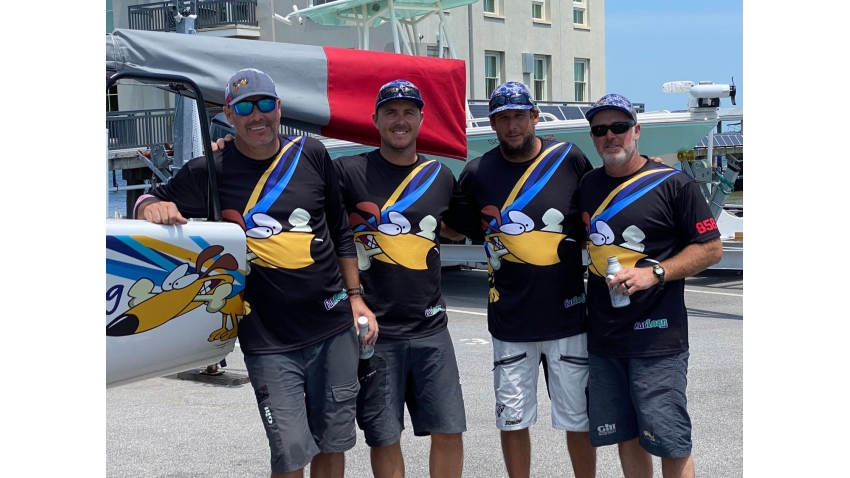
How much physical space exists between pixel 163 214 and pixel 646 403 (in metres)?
2.36

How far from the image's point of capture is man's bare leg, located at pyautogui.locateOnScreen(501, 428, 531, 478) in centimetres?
500

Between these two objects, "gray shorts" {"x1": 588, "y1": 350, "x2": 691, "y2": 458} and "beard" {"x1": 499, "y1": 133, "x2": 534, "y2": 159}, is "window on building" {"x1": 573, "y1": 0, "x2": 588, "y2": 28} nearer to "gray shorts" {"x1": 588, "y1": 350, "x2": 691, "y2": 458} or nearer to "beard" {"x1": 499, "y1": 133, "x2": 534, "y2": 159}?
"beard" {"x1": 499, "y1": 133, "x2": 534, "y2": 159}

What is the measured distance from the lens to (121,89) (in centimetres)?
3494

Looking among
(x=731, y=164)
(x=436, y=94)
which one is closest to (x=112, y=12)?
(x=731, y=164)

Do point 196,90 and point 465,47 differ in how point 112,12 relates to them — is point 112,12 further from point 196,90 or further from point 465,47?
point 196,90

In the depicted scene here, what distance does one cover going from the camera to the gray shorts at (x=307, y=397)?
4.37 metres

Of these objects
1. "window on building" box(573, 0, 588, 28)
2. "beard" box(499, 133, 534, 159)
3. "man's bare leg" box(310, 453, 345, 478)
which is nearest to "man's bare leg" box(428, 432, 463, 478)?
"man's bare leg" box(310, 453, 345, 478)

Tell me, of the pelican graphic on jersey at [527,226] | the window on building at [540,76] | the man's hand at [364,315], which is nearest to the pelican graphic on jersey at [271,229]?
the man's hand at [364,315]

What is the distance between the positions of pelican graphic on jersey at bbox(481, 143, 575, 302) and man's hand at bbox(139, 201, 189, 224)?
1.60 metres

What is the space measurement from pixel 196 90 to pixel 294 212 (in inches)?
29.2

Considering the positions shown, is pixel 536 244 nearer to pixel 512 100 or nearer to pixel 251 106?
pixel 512 100

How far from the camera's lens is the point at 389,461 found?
482cm

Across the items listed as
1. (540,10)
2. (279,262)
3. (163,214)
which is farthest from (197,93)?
(540,10)

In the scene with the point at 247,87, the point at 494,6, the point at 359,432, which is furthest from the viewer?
the point at 494,6
